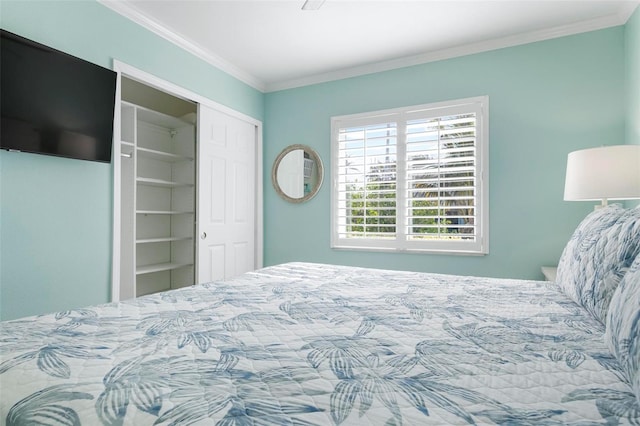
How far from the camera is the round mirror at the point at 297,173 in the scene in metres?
3.90

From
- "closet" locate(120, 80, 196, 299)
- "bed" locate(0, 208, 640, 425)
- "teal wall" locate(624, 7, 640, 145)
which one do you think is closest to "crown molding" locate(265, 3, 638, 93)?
"teal wall" locate(624, 7, 640, 145)

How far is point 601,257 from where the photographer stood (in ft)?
4.05

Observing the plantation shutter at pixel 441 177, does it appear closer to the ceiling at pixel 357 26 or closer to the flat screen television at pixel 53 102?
the ceiling at pixel 357 26

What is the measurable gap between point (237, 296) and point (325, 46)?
2.52 meters

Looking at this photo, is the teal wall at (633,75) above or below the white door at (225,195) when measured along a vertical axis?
above

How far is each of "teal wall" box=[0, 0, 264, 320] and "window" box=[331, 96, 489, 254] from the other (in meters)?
2.04

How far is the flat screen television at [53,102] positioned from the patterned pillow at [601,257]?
2764mm

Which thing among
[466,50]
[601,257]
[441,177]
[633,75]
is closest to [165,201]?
[441,177]

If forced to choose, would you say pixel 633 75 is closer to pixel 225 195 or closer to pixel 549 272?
pixel 549 272

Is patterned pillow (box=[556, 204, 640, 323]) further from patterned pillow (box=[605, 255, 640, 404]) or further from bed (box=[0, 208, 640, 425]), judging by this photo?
patterned pillow (box=[605, 255, 640, 404])

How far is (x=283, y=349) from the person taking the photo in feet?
3.20

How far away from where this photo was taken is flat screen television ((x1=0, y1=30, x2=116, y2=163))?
6.34 ft

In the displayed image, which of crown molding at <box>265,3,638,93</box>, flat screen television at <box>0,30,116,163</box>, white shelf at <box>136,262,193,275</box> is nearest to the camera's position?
flat screen television at <box>0,30,116,163</box>

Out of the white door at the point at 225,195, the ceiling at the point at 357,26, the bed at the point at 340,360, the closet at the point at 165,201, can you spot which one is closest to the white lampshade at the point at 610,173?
the bed at the point at 340,360
